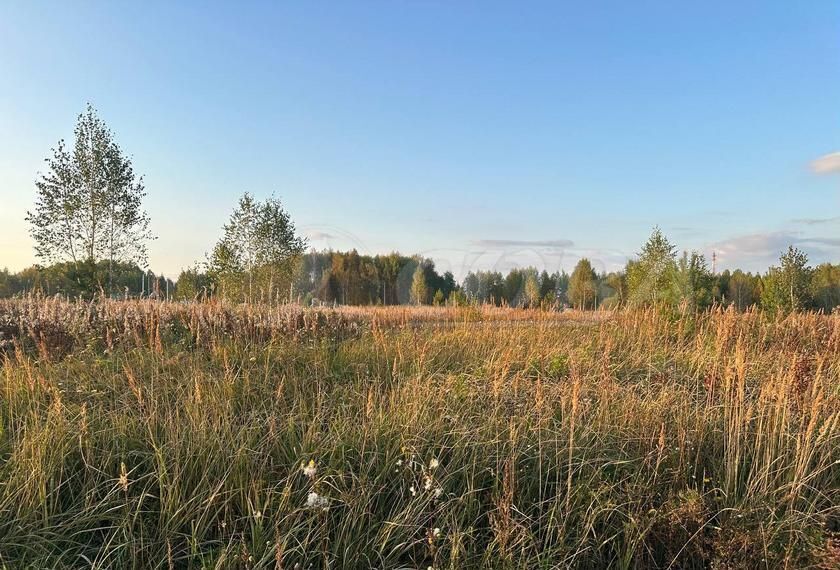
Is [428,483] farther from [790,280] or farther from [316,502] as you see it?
[790,280]

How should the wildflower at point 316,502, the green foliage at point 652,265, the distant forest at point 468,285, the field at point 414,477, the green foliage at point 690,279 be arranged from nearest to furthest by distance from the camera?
the wildflower at point 316,502, the field at point 414,477, the distant forest at point 468,285, the green foliage at point 690,279, the green foliage at point 652,265

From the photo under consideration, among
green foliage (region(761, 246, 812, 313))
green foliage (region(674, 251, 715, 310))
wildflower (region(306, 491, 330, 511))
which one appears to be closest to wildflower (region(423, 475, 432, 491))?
wildflower (region(306, 491, 330, 511))

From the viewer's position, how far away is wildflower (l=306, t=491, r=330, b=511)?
1.86 meters

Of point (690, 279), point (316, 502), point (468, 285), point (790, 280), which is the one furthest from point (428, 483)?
point (468, 285)

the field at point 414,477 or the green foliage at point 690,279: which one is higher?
the green foliage at point 690,279

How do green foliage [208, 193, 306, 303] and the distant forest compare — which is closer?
the distant forest

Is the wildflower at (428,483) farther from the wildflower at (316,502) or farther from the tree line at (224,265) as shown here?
the tree line at (224,265)

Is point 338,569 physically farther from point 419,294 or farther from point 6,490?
point 419,294

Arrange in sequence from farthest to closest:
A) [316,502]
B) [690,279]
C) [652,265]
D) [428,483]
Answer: [652,265], [690,279], [428,483], [316,502]

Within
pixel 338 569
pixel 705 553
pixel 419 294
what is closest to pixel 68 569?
pixel 338 569

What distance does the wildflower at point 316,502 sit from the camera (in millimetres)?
1861

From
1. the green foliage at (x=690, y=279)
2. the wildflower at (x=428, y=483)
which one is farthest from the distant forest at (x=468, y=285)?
the wildflower at (x=428, y=483)

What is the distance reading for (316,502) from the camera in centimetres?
190

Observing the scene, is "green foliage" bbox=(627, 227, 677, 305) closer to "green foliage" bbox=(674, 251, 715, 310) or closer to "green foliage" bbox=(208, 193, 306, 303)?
"green foliage" bbox=(674, 251, 715, 310)
